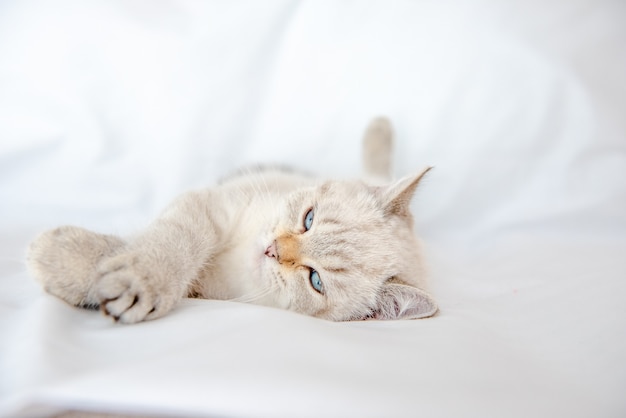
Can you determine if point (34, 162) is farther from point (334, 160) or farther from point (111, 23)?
point (334, 160)

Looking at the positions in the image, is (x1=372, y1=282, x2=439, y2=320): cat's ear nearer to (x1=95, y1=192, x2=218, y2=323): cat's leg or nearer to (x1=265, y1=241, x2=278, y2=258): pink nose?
(x1=265, y1=241, x2=278, y2=258): pink nose

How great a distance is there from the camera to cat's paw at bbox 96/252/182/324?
3.77ft

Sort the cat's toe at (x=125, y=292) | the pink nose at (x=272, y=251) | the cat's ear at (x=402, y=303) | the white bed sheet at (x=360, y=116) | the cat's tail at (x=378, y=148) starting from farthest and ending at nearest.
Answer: the cat's tail at (x=378, y=148)
the white bed sheet at (x=360, y=116)
the pink nose at (x=272, y=251)
the cat's ear at (x=402, y=303)
the cat's toe at (x=125, y=292)

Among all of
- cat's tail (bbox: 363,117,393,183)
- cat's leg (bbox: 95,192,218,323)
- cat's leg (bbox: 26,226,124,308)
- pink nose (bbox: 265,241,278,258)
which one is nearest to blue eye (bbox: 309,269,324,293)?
pink nose (bbox: 265,241,278,258)

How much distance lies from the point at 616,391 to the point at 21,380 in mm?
1254

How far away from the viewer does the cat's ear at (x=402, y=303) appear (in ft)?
4.73

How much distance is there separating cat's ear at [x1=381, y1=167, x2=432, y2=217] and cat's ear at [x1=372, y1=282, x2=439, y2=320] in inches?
11.1

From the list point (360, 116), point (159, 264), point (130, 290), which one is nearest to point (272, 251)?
point (159, 264)

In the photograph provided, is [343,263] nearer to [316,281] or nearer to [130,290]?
[316,281]

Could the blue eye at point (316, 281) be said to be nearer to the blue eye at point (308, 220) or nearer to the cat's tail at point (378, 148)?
the blue eye at point (308, 220)

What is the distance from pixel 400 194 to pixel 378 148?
2.68 ft

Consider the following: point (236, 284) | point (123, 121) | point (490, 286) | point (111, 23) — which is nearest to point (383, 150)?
Answer: point (490, 286)

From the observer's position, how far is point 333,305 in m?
1.52

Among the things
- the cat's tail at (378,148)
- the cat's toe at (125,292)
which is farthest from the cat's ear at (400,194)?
the cat's toe at (125,292)
